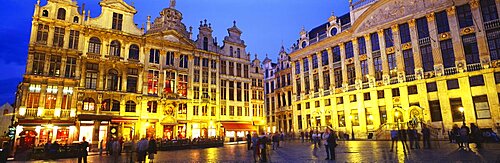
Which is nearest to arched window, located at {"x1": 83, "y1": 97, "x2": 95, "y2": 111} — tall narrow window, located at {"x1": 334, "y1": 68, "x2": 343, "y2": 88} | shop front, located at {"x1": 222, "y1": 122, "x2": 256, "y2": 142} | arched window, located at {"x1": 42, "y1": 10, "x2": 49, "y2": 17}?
arched window, located at {"x1": 42, "y1": 10, "x2": 49, "y2": 17}

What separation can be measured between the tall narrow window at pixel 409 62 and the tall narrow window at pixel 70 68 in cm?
3688

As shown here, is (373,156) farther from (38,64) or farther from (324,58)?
(38,64)

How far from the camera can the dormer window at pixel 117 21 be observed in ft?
111

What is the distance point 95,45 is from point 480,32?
4092 centimetres

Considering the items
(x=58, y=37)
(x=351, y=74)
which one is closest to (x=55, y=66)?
(x=58, y=37)

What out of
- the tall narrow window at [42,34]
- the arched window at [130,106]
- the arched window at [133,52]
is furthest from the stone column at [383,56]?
the tall narrow window at [42,34]

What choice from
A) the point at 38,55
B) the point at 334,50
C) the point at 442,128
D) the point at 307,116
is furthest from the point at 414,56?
the point at 38,55

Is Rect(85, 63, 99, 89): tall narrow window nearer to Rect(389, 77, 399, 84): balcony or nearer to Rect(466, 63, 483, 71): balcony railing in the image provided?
Rect(389, 77, 399, 84): balcony

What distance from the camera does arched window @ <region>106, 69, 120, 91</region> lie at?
105ft

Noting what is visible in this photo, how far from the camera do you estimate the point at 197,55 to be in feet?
130

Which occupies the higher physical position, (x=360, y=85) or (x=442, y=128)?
(x=360, y=85)

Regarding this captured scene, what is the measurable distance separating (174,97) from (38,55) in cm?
1447

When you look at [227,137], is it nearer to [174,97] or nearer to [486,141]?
[174,97]

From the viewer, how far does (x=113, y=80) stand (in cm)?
3247
